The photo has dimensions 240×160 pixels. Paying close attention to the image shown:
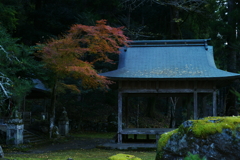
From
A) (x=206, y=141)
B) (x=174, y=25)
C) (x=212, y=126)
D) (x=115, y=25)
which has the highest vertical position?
(x=115, y=25)

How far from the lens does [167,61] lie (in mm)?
16047

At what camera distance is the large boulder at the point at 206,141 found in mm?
5027

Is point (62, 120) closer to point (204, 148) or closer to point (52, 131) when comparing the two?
point (52, 131)

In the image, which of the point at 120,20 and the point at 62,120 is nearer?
the point at 62,120

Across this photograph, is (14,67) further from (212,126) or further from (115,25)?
(115,25)

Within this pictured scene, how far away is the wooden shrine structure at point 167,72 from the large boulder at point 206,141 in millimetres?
9218

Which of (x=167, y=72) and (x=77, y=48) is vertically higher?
(x=77, y=48)

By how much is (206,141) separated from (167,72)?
33.0ft

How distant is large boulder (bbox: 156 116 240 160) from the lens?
5027mm

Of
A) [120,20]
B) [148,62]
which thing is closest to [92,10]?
[120,20]

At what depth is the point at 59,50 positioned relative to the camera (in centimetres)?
1514

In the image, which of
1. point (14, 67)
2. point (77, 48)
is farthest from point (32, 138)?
point (77, 48)

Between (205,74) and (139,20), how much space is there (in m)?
18.0

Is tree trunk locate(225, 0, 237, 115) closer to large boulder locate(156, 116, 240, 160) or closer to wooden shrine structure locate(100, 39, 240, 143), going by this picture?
wooden shrine structure locate(100, 39, 240, 143)
